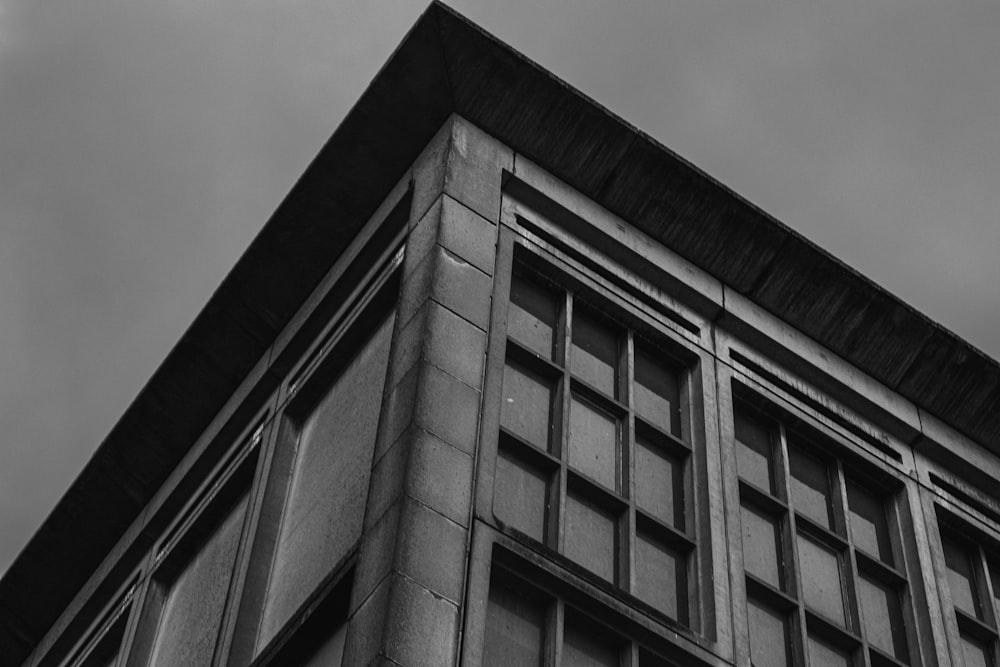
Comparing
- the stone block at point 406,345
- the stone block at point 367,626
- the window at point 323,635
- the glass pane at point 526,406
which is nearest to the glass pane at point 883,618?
the glass pane at point 526,406

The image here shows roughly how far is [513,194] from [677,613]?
4.38 metres

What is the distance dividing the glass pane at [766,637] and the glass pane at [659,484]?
958mm

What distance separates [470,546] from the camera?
529 inches

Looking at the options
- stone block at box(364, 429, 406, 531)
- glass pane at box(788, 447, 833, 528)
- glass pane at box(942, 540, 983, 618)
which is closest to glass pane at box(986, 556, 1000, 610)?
glass pane at box(942, 540, 983, 618)

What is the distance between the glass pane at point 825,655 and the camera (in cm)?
1584

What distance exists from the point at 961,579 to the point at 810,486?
6.18ft

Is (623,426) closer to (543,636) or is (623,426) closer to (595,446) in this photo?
(595,446)

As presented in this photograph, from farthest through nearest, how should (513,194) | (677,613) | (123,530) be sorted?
(123,530), (513,194), (677,613)

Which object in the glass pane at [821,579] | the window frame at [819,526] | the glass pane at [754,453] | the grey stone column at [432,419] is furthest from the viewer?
the glass pane at [754,453]

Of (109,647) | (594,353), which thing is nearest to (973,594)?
(594,353)

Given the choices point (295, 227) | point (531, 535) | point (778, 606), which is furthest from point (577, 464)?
point (295, 227)

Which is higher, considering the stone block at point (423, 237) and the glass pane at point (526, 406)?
the stone block at point (423, 237)

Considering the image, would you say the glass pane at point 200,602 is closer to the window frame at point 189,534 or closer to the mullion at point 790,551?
the window frame at point 189,534

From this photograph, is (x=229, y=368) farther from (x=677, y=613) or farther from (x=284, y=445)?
(x=677, y=613)
